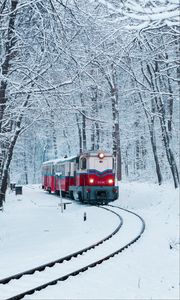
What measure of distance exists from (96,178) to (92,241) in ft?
37.2

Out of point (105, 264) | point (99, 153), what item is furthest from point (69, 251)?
point (99, 153)

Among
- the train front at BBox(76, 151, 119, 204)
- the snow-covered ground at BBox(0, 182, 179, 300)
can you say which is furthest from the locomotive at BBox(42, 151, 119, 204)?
the snow-covered ground at BBox(0, 182, 179, 300)

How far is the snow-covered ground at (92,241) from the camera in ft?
28.1

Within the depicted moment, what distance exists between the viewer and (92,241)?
1324 centimetres

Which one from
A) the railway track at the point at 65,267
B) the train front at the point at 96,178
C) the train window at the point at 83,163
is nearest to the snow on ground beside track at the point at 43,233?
the railway track at the point at 65,267

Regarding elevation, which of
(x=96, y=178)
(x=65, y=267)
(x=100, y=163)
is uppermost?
(x=100, y=163)

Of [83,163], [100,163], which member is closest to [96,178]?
[100,163]

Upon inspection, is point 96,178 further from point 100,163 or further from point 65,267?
point 65,267

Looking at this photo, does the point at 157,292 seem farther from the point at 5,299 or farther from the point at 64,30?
the point at 64,30

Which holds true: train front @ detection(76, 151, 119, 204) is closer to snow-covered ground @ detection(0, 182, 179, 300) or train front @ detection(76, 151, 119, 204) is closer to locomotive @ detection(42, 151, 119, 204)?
locomotive @ detection(42, 151, 119, 204)

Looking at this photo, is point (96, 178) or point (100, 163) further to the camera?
point (100, 163)

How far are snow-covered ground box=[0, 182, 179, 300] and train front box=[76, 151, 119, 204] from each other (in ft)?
5.79

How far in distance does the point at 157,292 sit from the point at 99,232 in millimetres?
6541

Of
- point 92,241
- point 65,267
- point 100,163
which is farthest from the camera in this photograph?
point 100,163
